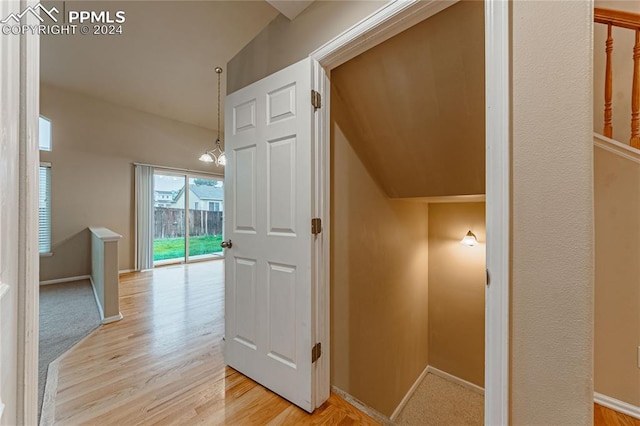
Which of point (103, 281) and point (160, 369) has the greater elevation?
point (103, 281)

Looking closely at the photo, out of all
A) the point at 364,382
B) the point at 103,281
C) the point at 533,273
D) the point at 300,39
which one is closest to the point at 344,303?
the point at 364,382

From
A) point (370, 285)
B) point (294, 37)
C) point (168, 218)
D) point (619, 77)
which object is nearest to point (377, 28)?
point (294, 37)

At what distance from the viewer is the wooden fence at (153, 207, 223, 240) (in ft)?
17.8

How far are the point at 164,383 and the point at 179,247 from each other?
4468 mm

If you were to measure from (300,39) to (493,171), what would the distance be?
4.56ft

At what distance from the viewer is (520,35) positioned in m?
0.82

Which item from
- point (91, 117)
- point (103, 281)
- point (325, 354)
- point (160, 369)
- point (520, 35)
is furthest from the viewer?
point (91, 117)

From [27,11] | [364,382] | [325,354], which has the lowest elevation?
[364,382]

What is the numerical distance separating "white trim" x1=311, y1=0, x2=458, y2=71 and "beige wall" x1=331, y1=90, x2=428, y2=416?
1.17 feet

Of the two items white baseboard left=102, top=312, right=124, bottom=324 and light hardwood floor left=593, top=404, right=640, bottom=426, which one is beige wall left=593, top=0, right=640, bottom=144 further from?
white baseboard left=102, top=312, right=124, bottom=324

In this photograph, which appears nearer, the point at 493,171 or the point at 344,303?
the point at 493,171

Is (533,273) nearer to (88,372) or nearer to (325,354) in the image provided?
(325,354)

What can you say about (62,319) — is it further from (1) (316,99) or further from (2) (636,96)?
(2) (636,96)

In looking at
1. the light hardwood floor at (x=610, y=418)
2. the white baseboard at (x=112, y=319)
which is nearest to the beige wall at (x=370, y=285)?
the light hardwood floor at (x=610, y=418)
